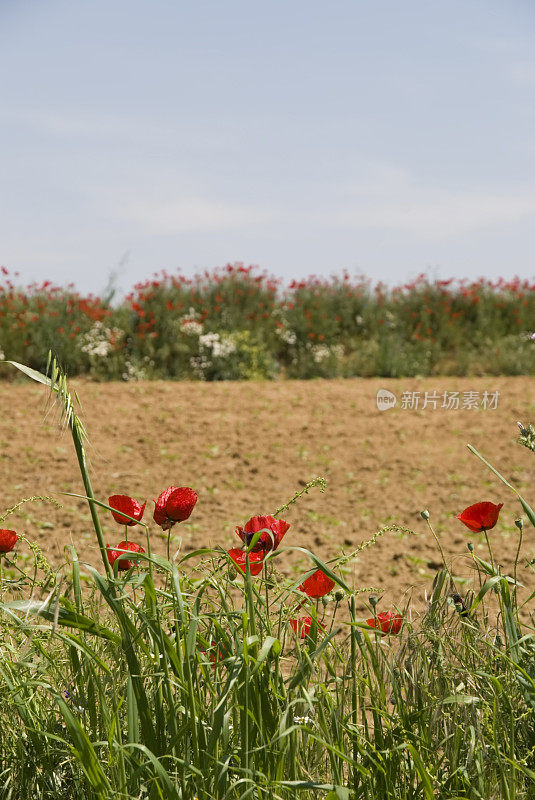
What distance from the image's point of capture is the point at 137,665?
5.04 ft

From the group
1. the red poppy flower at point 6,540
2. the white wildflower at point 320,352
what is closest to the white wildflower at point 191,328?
the white wildflower at point 320,352

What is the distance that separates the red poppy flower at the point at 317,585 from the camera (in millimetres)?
1819

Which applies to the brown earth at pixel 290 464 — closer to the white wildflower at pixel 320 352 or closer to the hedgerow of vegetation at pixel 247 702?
the white wildflower at pixel 320 352

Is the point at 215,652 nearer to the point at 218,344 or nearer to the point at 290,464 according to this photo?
the point at 290,464

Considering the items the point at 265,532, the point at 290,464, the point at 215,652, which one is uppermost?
the point at 265,532

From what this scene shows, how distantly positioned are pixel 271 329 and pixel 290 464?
5201 mm

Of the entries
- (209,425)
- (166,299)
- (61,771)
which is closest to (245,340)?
(166,299)

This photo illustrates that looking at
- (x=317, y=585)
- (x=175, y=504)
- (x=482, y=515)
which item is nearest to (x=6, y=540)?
(x=175, y=504)

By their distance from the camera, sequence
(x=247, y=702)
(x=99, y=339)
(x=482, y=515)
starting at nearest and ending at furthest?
(x=247, y=702) → (x=482, y=515) → (x=99, y=339)

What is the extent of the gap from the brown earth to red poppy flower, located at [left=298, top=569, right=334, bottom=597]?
2.08m

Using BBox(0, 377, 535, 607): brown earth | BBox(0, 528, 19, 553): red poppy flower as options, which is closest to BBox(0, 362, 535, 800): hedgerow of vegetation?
BBox(0, 528, 19, 553): red poppy flower

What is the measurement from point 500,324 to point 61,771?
11486 millimetres

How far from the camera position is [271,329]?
1131cm

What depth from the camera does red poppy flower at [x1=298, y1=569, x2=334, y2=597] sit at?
1819 millimetres
